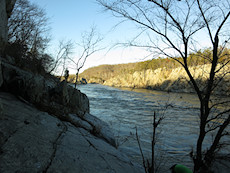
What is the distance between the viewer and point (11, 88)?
452 cm

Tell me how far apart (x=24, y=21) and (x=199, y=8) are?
60.2 feet

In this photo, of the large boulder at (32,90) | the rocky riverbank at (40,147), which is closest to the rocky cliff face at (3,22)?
the large boulder at (32,90)

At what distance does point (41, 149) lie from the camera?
2.42m

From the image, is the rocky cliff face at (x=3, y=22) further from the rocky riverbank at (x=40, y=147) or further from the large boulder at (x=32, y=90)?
the rocky riverbank at (x=40, y=147)

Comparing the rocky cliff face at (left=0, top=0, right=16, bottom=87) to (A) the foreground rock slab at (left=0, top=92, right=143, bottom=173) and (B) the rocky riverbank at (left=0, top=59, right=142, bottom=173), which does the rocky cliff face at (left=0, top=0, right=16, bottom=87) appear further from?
(A) the foreground rock slab at (left=0, top=92, right=143, bottom=173)

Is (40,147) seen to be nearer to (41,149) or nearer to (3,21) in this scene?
(41,149)

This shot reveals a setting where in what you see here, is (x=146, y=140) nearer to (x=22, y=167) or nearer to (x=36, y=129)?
(x=36, y=129)

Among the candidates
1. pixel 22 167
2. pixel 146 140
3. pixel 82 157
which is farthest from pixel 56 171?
pixel 146 140

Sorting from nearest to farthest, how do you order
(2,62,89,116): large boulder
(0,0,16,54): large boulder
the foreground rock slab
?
the foreground rock slab → (2,62,89,116): large boulder → (0,0,16,54): large boulder

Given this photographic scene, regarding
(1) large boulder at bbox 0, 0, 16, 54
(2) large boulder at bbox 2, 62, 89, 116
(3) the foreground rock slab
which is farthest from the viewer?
(1) large boulder at bbox 0, 0, 16, 54

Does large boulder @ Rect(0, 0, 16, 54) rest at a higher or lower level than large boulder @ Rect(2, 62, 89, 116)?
higher

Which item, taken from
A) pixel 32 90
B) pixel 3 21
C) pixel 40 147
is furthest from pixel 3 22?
pixel 40 147

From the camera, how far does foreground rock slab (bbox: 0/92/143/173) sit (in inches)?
80.4

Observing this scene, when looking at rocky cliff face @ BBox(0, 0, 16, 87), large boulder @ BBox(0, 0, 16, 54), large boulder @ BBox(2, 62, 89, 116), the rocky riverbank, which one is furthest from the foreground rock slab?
large boulder @ BBox(0, 0, 16, 54)
